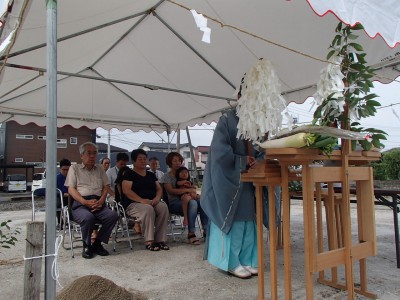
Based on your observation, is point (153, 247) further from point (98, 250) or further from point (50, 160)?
point (50, 160)

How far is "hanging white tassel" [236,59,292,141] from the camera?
2443mm

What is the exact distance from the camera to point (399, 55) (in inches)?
140

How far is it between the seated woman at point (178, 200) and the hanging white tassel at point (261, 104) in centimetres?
241

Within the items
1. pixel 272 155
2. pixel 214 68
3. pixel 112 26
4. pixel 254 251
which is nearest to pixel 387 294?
pixel 254 251

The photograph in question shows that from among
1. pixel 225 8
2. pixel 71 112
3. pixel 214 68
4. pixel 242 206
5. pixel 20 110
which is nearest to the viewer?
pixel 242 206

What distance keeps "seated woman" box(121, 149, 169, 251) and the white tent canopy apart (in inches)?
52.4

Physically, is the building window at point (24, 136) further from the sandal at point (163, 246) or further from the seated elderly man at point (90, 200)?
the sandal at point (163, 246)

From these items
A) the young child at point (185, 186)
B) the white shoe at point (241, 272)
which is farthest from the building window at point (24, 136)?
the white shoe at point (241, 272)

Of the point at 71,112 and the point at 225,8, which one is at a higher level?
the point at 225,8

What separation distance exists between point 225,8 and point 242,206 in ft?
6.62

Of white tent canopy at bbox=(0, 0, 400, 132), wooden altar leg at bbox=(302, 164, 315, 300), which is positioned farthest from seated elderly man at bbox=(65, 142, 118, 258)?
wooden altar leg at bbox=(302, 164, 315, 300)

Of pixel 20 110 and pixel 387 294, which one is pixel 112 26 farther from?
pixel 387 294

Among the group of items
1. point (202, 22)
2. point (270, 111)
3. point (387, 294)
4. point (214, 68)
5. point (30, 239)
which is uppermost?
point (214, 68)

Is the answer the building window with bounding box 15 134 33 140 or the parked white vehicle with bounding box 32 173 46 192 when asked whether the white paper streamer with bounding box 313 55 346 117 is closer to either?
the parked white vehicle with bounding box 32 173 46 192
